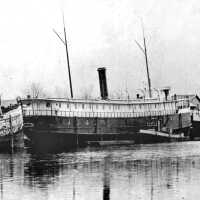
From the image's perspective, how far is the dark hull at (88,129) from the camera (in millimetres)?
46531

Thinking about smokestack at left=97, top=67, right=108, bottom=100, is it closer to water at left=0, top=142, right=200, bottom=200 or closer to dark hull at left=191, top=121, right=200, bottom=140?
dark hull at left=191, top=121, right=200, bottom=140

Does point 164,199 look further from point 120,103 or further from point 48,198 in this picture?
point 120,103

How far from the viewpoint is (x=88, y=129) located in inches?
2025

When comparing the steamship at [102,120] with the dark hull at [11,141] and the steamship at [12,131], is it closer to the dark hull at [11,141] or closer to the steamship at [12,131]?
the steamship at [12,131]

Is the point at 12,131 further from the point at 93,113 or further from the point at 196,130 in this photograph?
the point at 196,130

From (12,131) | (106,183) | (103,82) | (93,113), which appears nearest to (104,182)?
(106,183)

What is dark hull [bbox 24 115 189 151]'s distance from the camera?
4653 cm

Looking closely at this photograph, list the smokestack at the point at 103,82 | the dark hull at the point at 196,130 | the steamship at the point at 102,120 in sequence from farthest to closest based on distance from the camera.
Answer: the dark hull at the point at 196,130, the smokestack at the point at 103,82, the steamship at the point at 102,120

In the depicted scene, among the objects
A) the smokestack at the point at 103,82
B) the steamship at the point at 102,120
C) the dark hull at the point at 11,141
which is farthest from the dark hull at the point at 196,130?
the dark hull at the point at 11,141

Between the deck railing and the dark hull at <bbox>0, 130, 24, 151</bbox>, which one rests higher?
the deck railing

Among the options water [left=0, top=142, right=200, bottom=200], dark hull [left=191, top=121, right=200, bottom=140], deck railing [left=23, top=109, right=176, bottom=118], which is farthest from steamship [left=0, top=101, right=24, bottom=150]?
dark hull [left=191, top=121, right=200, bottom=140]

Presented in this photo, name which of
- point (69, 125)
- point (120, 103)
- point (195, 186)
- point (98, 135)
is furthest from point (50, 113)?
point (195, 186)

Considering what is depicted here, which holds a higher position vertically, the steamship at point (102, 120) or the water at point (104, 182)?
the steamship at point (102, 120)

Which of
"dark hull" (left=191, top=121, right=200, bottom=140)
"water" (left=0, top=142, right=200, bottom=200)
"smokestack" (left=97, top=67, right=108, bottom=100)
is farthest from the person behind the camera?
"dark hull" (left=191, top=121, right=200, bottom=140)
